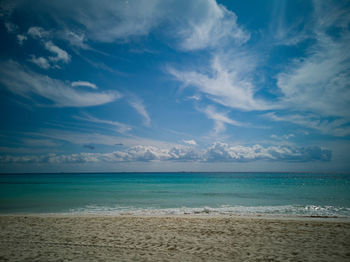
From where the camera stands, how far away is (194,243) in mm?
7434

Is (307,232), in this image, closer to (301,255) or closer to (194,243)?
(301,255)

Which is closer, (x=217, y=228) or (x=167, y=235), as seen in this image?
(x=167, y=235)

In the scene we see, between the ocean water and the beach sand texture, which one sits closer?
the beach sand texture

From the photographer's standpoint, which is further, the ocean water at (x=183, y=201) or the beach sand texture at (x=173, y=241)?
the ocean water at (x=183, y=201)

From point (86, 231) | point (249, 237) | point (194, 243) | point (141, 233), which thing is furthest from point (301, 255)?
point (86, 231)

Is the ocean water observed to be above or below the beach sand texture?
below

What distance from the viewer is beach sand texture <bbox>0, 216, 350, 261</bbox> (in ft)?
20.4

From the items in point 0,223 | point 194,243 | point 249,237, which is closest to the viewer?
point 194,243

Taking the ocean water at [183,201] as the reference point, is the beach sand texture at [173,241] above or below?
above

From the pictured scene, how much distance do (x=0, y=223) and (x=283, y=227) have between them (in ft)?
51.5

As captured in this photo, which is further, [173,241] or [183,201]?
[183,201]

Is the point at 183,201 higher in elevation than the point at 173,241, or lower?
lower

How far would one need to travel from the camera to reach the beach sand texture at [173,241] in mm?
6230

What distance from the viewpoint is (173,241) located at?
769cm
